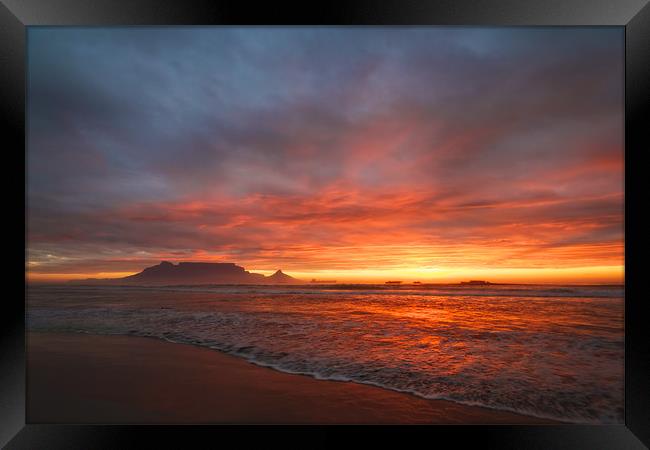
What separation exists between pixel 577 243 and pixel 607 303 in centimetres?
550

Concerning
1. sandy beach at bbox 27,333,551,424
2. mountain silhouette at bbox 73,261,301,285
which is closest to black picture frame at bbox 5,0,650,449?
sandy beach at bbox 27,333,551,424

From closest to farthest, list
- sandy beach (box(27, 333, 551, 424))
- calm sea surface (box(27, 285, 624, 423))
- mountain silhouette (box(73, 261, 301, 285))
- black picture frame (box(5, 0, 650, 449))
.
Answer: black picture frame (box(5, 0, 650, 449)), sandy beach (box(27, 333, 551, 424)), calm sea surface (box(27, 285, 624, 423)), mountain silhouette (box(73, 261, 301, 285))

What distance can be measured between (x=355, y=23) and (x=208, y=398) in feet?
10.5

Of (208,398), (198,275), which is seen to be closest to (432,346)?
(208,398)

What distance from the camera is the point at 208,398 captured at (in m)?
2.50

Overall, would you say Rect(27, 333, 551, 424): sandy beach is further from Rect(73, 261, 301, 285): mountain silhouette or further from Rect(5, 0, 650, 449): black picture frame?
Rect(73, 261, 301, 285): mountain silhouette

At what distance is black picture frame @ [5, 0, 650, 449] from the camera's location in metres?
2.03

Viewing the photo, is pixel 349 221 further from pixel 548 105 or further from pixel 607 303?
pixel 607 303

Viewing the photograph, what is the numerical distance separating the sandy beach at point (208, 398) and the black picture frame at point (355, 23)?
18cm

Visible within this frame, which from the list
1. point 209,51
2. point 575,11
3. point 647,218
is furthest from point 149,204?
point 647,218

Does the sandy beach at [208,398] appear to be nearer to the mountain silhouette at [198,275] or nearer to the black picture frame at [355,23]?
the black picture frame at [355,23]

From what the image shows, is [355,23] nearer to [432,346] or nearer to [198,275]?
[432,346]

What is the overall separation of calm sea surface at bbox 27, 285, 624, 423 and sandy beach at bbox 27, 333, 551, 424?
0.68 ft

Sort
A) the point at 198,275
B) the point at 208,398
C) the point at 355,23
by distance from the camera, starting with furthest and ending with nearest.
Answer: the point at 198,275, the point at 208,398, the point at 355,23
